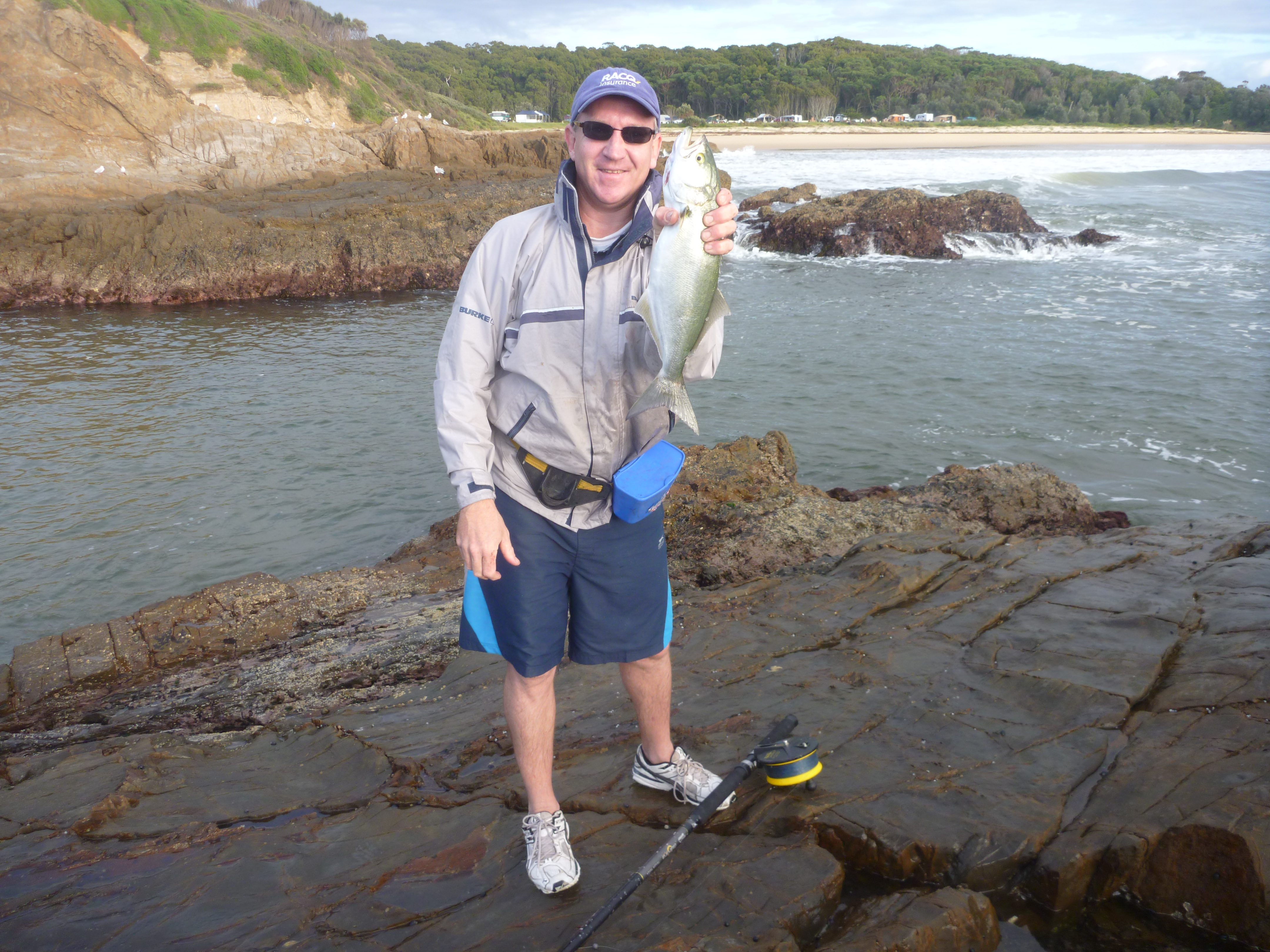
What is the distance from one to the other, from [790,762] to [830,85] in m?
123

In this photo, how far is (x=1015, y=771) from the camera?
328cm

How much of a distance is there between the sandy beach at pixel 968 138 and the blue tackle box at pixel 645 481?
7354cm

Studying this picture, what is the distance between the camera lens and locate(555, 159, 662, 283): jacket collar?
9.05 ft

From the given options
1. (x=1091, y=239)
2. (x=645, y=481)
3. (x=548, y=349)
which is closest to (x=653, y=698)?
(x=645, y=481)

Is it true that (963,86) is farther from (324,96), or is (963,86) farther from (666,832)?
(666,832)

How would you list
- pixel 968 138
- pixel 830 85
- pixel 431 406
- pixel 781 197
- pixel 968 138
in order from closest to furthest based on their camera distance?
pixel 431 406 < pixel 781 197 < pixel 968 138 < pixel 968 138 < pixel 830 85

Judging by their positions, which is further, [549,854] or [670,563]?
[670,563]

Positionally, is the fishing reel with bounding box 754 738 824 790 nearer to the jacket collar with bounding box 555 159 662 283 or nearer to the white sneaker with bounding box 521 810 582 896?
the white sneaker with bounding box 521 810 582 896

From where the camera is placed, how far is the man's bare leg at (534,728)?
2.90m

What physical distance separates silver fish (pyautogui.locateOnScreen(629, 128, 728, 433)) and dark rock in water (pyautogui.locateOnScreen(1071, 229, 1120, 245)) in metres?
27.6

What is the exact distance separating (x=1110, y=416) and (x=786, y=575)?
26.3ft

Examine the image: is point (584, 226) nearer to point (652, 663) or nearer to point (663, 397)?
point (663, 397)

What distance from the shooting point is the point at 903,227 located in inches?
1004

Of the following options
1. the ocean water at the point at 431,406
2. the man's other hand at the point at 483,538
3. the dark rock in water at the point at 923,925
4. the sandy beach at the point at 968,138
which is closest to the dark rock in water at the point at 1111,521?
the ocean water at the point at 431,406
